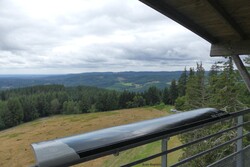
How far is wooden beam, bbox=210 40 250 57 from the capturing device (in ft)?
10.2

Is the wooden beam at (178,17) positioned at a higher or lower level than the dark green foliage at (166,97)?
higher

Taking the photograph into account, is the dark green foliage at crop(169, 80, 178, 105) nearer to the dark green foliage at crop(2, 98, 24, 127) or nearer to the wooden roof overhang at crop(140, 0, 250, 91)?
the dark green foliage at crop(2, 98, 24, 127)

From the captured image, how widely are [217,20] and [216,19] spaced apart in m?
0.04

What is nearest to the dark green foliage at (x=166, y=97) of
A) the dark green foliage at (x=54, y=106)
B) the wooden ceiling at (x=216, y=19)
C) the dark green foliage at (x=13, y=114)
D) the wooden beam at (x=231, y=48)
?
the dark green foliage at (x=54, y=106)

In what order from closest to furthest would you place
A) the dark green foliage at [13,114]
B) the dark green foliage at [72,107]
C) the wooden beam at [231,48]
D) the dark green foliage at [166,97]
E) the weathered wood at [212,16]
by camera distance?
the weathered wood at [212,16]
the wooden beam at [231,48]
the dark green foliage at [166,97]
the dark green foliage at [13,114]
the dark green foliage at [72,107]

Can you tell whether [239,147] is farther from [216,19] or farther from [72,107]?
[72,107]

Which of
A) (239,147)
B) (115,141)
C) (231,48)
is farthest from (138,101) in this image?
(115,141)

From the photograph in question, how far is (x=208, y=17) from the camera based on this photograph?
2574mm

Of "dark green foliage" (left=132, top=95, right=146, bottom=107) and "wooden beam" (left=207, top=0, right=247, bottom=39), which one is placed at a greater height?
"wooden beam" (left=207, top=0, right=247, bottom=39)

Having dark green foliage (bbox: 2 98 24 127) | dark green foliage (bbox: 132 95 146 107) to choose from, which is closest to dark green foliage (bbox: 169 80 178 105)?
dark green foliage (bbox: 132 95 146 107)

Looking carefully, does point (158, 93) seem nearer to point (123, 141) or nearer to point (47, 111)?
point (47, 111)

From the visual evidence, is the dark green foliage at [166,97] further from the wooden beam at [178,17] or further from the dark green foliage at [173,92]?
the wooden beam at [178,17]

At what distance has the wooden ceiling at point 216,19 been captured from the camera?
7.30 ft

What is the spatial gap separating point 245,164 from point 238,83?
42.5 ft
